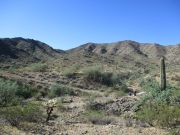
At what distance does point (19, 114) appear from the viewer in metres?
13.8

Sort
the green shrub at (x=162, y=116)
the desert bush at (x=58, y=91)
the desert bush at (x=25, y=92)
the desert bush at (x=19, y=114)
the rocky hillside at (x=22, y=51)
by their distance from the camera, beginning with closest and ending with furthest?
the desert bush at (x=19, y=114)
the green shrub at (x=162, y=116)
the desert bush at (x=25, y=92)
the desert bush at (x=58, y=91)
the rocky hillside at (x=22, y=51)

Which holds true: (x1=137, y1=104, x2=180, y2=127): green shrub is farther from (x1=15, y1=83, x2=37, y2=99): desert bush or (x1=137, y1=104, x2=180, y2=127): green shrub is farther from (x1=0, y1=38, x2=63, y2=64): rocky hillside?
(x1=0, y1=38, x2=63, y2=64): rocky hillside

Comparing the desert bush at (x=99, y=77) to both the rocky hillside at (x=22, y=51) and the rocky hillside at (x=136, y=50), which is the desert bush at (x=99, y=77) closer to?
the rocky hillside at (x=22, y=51)

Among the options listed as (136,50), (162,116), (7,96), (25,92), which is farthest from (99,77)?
(136,50)

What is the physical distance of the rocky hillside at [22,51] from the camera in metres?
74.2

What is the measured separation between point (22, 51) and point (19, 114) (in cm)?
7122

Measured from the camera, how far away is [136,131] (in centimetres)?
1320

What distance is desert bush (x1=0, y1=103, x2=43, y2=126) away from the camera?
530 inches

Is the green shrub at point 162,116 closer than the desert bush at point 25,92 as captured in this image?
Yes

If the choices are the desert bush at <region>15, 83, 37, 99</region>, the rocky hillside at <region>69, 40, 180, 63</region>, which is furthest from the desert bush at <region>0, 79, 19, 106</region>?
the rocky hillside at <region>69, 40, 180, 63</region>

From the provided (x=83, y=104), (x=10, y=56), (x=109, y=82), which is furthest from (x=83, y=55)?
(x=83, y=104)

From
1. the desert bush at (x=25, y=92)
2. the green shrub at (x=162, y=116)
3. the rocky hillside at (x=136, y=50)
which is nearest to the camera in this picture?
the green shrub at (x=162, y=116)

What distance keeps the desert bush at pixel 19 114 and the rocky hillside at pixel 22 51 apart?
184 feet

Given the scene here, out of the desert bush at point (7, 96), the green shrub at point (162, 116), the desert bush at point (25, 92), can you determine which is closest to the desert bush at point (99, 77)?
the desert bush at point (25, 92)
